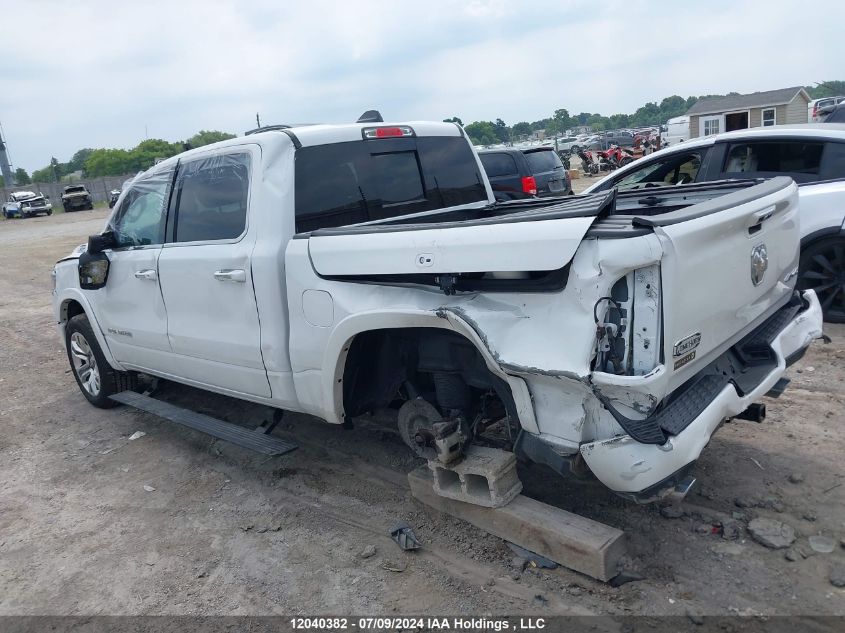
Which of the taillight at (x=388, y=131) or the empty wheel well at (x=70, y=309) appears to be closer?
the taillight at (x=388, y=131)

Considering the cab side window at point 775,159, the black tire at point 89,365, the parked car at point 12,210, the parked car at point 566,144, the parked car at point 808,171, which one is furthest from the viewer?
the parked car at point 566,144

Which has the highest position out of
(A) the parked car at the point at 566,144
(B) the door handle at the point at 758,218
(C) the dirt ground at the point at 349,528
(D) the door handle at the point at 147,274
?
(B) the door handle at the point at 758,218

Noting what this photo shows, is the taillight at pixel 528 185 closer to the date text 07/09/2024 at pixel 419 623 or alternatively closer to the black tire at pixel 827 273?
the black tire at pixel 827 273

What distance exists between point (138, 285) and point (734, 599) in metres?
4.27

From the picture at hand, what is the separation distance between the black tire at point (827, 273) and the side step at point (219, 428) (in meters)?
4.91

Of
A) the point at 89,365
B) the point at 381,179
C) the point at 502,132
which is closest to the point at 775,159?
the point at 381,179

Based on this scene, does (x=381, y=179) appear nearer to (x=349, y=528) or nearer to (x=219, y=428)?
(x=219, y=428)

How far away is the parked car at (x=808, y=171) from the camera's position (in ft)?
20.7

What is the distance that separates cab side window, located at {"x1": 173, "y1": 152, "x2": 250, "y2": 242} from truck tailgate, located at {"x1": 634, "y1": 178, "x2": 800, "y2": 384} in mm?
2514

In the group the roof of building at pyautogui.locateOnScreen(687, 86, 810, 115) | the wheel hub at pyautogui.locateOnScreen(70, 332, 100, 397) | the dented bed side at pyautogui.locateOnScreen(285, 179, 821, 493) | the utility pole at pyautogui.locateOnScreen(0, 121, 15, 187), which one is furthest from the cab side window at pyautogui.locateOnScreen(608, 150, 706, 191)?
the utility pole at pyautogui.locateOnScreen(0, 121, 15, 187)

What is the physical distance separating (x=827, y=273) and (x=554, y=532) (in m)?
4.61

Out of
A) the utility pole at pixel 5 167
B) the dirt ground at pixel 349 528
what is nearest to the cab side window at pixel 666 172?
the dirt ground at pixel 349 528

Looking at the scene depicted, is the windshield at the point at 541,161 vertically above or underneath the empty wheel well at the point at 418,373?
above

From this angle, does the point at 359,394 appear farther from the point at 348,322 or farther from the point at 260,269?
the point at 260,269
